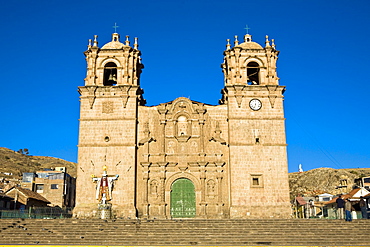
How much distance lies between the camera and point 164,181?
1337 inches

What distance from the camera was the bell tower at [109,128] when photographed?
33.3 m

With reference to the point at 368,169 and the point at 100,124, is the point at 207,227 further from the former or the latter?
the point at 368,169

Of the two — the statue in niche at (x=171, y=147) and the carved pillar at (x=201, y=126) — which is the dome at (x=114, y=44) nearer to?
the carved pillar at (x=201, y=126)

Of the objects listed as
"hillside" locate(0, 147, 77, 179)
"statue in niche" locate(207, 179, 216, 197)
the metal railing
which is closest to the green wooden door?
"statue in niche" locate(207, 179, 216, 197)

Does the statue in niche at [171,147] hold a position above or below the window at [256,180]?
above

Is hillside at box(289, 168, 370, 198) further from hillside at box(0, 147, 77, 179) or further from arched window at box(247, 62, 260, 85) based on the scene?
hillside at box(0, 147, 77, 179)

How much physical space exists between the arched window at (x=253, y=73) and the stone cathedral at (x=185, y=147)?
83 centimetres

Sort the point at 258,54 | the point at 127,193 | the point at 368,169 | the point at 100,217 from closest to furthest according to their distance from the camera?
the point at 100,217 → the point at 127,193 → the point at 258,54 → the point at 368,169

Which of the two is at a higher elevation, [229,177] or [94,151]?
[94,151]

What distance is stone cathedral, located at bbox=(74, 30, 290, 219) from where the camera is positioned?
109 feet

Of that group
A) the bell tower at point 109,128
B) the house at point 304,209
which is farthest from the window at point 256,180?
the bell tower at point 109,128

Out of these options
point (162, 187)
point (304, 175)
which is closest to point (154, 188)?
point (162, 187)

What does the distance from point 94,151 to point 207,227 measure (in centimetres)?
1257

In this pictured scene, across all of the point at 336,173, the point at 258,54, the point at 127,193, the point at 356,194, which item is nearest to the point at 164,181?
the point at 127,193
